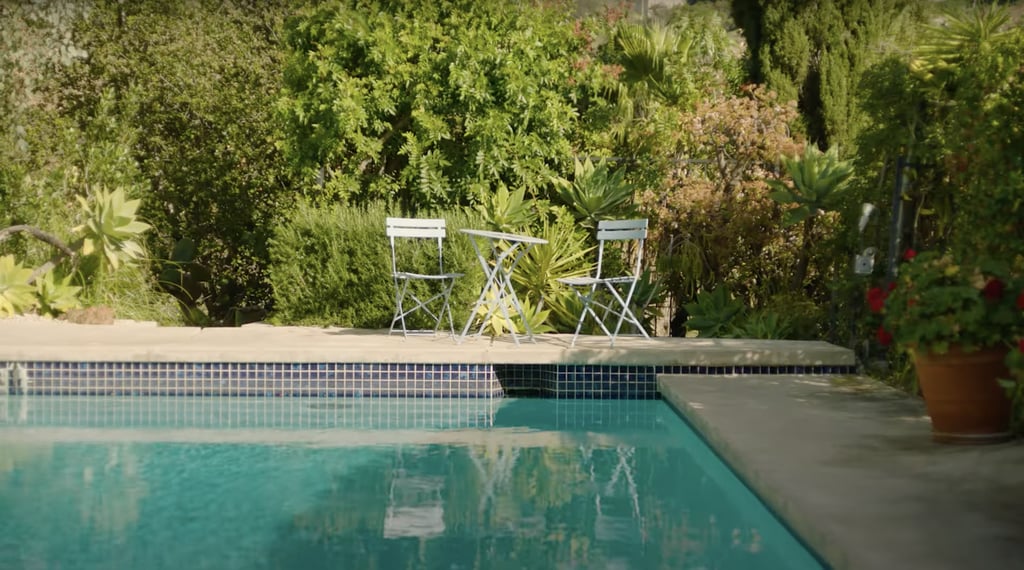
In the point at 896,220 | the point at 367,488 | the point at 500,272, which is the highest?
the point at 896,220

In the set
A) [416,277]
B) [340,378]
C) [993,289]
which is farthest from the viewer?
[416,277]

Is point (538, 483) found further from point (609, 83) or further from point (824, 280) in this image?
point (609, 83)

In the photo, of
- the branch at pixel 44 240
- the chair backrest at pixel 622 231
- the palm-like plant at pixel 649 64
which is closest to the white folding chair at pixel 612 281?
the chair backrest at pixel 622 231

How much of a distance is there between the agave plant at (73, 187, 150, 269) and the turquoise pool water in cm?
245

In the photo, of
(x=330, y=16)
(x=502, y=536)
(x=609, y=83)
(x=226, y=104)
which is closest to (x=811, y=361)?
(x=502, y=536)

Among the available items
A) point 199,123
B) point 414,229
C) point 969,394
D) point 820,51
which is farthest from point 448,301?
point 820,51

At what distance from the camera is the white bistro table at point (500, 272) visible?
6727 millimetres

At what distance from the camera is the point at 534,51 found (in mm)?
8742

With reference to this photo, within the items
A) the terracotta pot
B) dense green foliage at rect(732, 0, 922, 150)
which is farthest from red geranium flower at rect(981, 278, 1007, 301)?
dense green foliage at rect(732, 0, 922, 150)

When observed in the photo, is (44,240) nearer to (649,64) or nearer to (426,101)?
(426,101)

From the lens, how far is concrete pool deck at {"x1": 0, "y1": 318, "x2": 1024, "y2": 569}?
3.07 metres

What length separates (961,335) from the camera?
4152 mm

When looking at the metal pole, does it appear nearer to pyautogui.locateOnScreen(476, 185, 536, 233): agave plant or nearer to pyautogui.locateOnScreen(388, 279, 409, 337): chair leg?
pyautogui.locateOnScreen(476, 185, 536, 233): agave plant

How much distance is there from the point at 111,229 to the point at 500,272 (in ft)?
11.2
